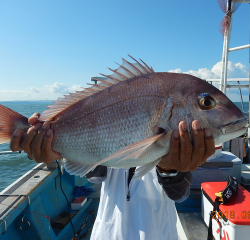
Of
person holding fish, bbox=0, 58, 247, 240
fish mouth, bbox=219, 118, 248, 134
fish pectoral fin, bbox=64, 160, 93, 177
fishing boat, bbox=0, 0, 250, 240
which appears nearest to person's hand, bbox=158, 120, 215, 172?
person holding fish, bbox=0, 58, 247, 240

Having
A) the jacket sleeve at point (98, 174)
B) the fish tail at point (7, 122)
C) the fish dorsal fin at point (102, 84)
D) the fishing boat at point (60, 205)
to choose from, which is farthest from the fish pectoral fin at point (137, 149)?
the fishing boat at point (60, 205)

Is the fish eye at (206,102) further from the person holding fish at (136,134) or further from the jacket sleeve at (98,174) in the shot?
the jacket sleeve at (98,174)

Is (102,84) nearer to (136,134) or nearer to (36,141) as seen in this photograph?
(136,134)

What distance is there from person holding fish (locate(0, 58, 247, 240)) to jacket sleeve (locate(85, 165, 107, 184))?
0.58 feet

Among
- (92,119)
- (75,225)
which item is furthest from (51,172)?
(92,119)

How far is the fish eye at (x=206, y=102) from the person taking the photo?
1.47 m

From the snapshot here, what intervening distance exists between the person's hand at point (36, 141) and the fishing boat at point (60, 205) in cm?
104

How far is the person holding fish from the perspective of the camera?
1465mm

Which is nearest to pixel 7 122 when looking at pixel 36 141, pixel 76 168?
pixel 36 141

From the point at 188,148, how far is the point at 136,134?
1.43 ft

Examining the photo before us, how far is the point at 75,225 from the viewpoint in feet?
12.0

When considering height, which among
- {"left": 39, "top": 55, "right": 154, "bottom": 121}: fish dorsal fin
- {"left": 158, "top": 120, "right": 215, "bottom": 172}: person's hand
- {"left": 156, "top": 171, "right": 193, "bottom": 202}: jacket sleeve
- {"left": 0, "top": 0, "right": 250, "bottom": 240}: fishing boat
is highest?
{"left": 39, "top": 55, "right": 154, "bottom": 121}: fish dorsal fin

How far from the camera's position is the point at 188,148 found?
5.16ft

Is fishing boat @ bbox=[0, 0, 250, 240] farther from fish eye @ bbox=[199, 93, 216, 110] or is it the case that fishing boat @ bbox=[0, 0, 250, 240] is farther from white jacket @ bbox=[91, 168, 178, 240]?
fish eye @ bbox=[199, 93, 216, 110]
